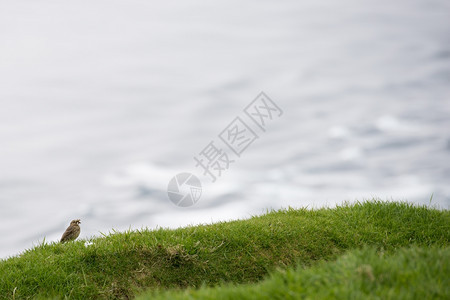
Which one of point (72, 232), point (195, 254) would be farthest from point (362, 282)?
point (72, 232)

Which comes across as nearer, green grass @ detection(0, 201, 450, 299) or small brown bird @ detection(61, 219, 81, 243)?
green grass @ detection(0, 201, 450, 299)

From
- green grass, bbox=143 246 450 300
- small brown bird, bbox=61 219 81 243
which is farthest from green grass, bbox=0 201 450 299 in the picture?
green grass, bbox=143 246 450 300

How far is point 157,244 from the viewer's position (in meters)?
7.94

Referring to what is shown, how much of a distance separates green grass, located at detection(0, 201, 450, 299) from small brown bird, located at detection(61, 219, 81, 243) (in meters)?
0.30

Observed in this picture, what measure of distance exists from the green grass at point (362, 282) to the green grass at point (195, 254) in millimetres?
1805

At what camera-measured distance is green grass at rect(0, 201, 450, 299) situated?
728 centimetres

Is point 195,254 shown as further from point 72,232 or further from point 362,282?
point 362,282

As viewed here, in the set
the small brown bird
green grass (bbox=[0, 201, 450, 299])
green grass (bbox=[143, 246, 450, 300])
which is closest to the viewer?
green grass (bbox=[143, 246, 450, 300])

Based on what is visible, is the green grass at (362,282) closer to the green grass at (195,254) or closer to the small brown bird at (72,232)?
the green grass at (195,254)

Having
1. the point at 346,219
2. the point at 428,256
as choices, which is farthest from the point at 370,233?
the point at 428,256

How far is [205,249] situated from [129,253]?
139 cm

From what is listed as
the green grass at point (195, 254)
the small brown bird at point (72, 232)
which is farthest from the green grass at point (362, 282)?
the small brown bird at point (72, 232)

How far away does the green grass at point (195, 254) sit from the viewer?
728 cm

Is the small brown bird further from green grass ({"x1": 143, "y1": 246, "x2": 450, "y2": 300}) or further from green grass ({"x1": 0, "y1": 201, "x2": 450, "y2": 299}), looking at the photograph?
green grass ({"x1": 143, "y1": 246, "x2": 450, "y2": 300})
